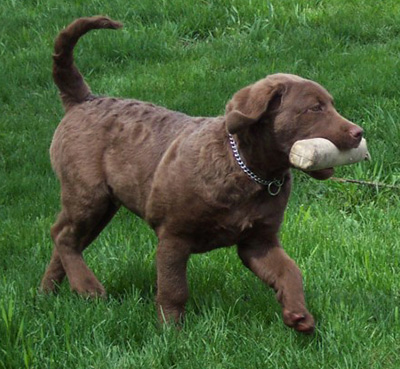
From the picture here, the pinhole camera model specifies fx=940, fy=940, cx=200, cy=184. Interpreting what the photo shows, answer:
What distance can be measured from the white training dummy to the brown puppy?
0.06 m

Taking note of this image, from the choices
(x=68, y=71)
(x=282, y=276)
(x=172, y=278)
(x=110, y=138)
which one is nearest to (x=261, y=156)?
(x=282, y=276)

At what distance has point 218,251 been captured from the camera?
5.48 m

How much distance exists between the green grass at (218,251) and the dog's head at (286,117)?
829mm

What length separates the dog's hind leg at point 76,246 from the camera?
499 cm

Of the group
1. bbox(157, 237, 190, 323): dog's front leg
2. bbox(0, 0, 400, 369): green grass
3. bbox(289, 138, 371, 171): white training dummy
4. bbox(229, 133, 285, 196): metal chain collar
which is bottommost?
bbox(0, 0, 400, 369): green grass

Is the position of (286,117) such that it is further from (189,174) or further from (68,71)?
(68,71)

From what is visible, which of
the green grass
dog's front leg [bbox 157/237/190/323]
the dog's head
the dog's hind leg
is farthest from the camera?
the dog's hind leg

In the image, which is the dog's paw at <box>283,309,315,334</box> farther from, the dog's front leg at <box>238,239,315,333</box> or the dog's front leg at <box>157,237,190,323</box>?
the dog's front leg at <box>157,237,190,323</box>

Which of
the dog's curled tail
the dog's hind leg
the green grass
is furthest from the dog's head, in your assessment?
the dog's curled tail

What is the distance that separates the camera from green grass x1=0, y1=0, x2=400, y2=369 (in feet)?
13.9

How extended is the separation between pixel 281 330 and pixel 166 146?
1097 millimetres

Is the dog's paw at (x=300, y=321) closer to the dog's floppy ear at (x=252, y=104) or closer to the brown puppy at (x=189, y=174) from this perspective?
the brown puppy at (x=189, y=174)

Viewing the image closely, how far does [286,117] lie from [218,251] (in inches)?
58.0

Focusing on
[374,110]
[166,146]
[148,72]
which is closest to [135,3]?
[148,72]
